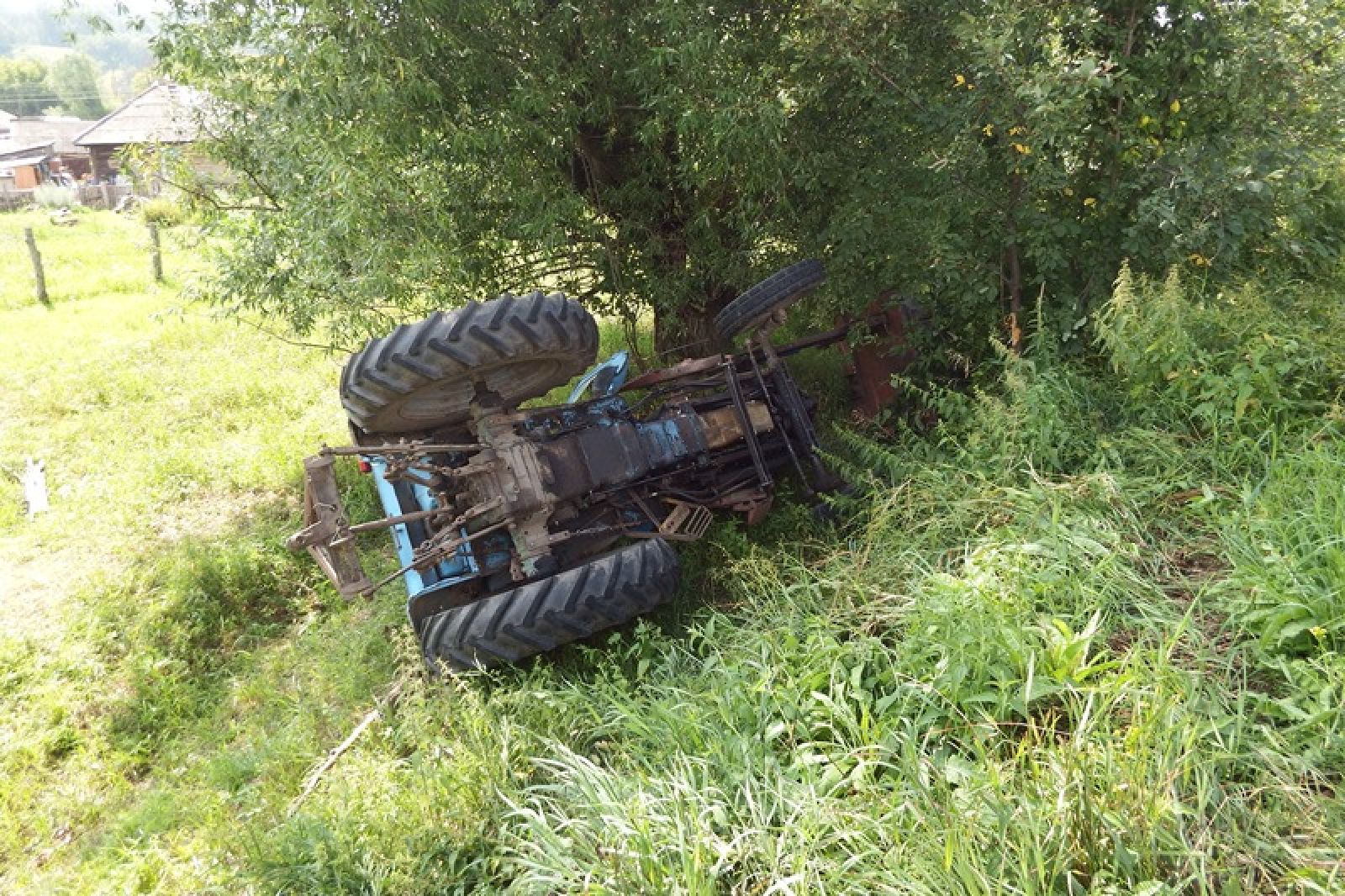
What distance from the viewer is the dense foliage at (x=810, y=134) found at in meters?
3.96

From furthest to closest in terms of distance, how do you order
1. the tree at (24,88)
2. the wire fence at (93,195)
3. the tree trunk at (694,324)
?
the tree at (24,88)
the wire fence at (93,195)
the tree trunk at (694,324)

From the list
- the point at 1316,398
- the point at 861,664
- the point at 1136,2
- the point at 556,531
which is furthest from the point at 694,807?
the point at 1136,2

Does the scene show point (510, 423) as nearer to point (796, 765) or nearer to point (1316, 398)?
point (796, 765)

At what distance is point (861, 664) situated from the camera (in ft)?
8.55

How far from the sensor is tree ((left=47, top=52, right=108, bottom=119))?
222ft

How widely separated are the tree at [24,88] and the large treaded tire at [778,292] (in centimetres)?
7266

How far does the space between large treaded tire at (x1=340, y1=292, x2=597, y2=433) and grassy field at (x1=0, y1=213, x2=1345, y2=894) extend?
1.20 metres

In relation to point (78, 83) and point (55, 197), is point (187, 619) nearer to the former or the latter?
point (55, 197)

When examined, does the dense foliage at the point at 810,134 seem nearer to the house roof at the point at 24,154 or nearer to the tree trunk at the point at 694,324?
the tree trunk at the point at 694,324

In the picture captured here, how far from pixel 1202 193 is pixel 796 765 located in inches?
133

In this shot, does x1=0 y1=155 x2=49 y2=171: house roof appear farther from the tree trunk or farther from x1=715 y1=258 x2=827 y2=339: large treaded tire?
x1=715 y1=258 x2=827 y2=339: large treaded tire

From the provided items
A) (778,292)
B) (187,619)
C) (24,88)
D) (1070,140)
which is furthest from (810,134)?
(24,88)

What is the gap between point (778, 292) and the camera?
14.4 feet

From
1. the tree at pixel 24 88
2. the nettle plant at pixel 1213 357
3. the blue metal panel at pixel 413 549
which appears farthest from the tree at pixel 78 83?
the nettle plant at pixel 1213 357
